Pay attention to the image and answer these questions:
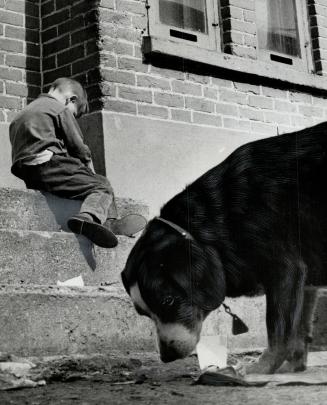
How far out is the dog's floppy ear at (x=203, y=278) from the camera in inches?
162

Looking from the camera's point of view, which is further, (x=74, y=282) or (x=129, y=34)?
(x=129, y=34)

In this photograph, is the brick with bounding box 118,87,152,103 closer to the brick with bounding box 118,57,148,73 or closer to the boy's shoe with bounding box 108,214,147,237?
the brick with bounding box 118,57,148,73

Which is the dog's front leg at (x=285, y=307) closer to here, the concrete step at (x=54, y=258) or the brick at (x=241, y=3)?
the concrete step at (x=54, y=258)

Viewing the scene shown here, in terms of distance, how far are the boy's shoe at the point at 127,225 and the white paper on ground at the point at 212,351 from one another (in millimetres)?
820

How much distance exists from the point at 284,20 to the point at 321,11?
34cm

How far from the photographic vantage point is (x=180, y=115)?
5445mm

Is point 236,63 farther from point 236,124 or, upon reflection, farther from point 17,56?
point 17,56

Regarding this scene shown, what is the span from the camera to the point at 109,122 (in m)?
5.11

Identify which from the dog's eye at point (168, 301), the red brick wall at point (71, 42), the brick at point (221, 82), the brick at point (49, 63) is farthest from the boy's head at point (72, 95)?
the dog's eye at point (168, 301)

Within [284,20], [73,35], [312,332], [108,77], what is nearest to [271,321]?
[312,332]

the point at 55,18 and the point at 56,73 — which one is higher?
the point at 55,18

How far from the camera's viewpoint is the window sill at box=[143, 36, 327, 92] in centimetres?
538

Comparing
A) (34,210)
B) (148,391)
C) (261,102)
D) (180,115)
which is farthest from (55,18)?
(148,391)

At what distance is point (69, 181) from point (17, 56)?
123 centimetres
